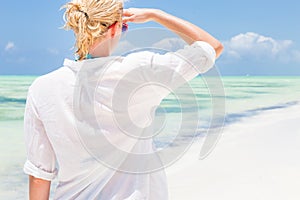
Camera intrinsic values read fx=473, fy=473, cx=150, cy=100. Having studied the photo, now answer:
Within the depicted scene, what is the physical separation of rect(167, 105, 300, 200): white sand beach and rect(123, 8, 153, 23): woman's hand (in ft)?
5.89

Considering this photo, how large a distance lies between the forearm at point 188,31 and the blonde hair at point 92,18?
0.12 meters

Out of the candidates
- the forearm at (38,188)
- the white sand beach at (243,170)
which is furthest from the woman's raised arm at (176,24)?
the white sand beach at (243,170)

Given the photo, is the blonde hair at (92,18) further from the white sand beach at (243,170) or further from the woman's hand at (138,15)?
the white sand beach at (243,170)

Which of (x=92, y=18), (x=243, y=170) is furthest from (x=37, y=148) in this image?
(x=243, y=170)

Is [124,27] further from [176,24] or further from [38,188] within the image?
[38,188]

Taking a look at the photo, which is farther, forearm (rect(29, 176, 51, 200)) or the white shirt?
forearm (rect(29, 176, 51, 200))

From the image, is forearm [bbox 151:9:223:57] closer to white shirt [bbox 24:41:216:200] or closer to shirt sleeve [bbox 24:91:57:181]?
white shirt [bbox 24:41:216:200]

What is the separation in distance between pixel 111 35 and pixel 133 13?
127 millimetres

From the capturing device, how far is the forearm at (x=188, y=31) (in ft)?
3.19

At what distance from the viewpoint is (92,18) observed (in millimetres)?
933

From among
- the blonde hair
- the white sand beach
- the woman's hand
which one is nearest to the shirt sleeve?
the blonde hair

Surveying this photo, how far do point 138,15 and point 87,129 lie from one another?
0.93 ft

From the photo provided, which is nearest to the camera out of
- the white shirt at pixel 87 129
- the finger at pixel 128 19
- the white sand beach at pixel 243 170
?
the white shirt at pixel 87 129

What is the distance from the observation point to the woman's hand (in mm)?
1041
